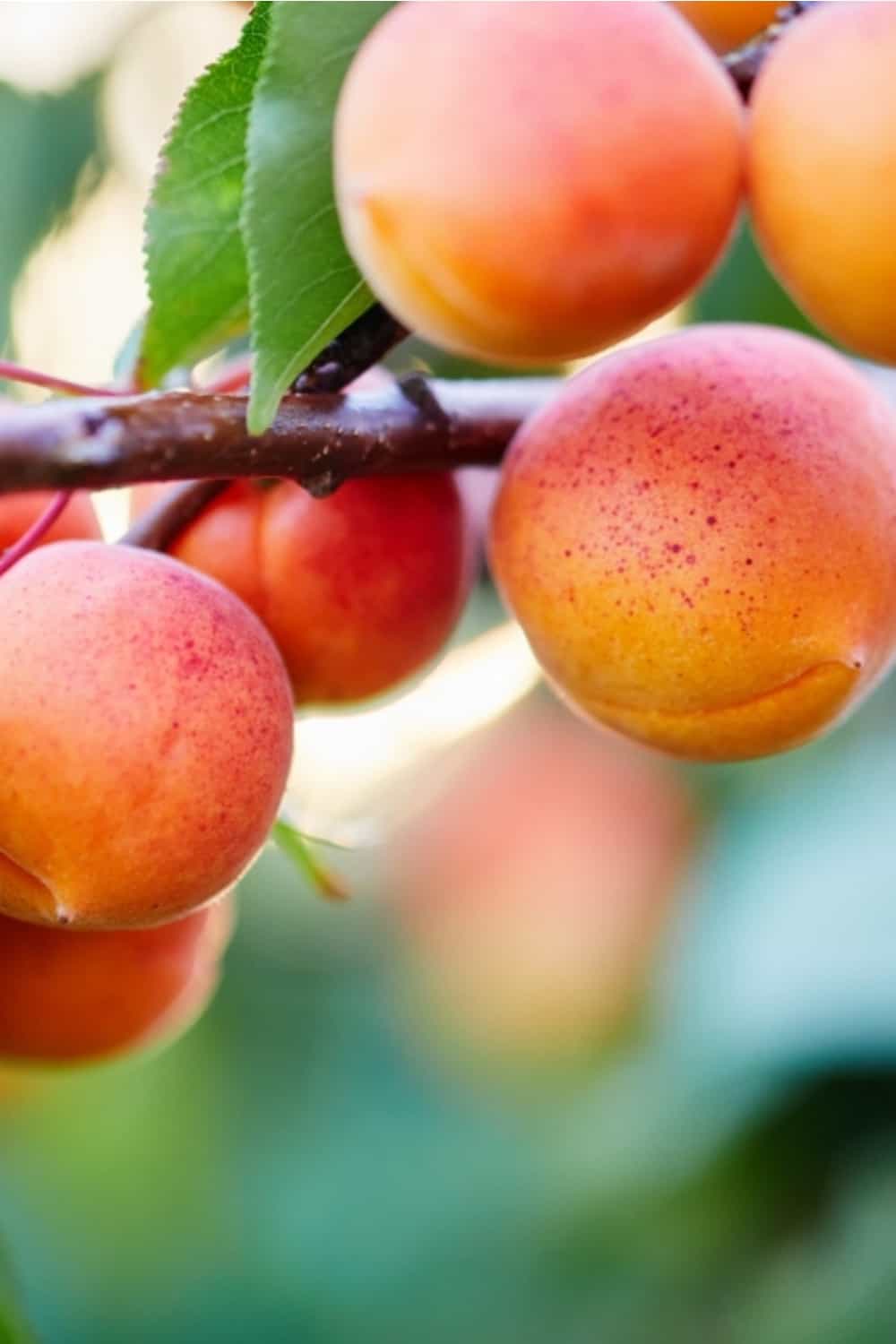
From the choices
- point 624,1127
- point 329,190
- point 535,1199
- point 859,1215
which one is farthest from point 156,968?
point 535,1199

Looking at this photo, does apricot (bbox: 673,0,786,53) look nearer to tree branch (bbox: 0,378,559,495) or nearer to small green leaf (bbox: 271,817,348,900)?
tree branch (bbox: 0,378,559,495)

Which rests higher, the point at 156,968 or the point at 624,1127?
the point at 156,968

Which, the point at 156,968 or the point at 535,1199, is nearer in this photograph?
the point at 156,968

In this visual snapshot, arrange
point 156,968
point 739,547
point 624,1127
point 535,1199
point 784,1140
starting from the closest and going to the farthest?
point 739,547 → point 156,968 → point 784,1140 → point 624,1127 → point 535,1199

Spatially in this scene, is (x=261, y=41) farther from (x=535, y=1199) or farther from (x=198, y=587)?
(x=535, y=1199)

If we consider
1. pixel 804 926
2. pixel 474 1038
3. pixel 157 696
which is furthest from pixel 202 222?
pixel 474 1038

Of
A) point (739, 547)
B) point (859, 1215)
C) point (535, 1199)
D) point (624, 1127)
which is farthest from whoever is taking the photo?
point (535, 1199)

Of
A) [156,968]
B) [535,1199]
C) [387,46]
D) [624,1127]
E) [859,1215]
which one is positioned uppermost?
[387,46]
